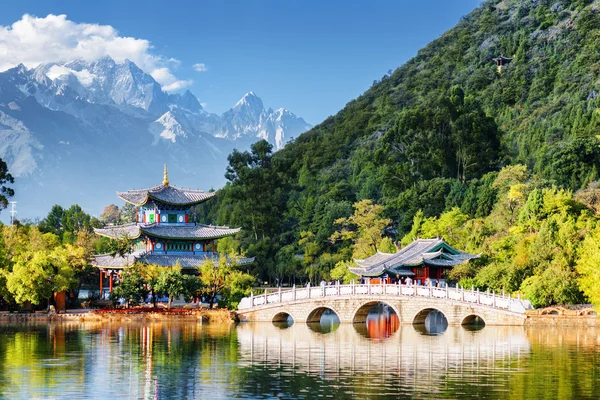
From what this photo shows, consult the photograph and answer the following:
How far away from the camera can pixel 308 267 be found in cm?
7556

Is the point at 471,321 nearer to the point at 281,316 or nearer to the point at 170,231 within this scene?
the point at 281,316

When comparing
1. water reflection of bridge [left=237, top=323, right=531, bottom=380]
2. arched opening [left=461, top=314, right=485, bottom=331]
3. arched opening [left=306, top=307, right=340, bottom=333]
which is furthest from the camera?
arched opening [left=306, top=307, right=340, bottom=333]

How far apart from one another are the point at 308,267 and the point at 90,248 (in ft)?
55.0

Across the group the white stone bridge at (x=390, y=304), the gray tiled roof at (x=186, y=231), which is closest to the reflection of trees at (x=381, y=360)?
the white stone bridge at (x=390, y=304)

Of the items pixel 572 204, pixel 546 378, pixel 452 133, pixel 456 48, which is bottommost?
pixel 546 378

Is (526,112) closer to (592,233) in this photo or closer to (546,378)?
(592,233)

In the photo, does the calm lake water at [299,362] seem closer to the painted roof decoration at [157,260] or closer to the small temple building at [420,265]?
the small temple building at [420,265]

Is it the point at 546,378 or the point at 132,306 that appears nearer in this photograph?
the point at 546,378

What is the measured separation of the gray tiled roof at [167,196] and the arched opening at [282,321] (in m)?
13.1

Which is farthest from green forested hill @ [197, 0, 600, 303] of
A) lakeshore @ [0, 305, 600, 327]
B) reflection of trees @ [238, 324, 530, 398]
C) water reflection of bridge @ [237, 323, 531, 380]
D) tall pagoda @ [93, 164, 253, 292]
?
lakeshore @ [0, 305, 600, 327]

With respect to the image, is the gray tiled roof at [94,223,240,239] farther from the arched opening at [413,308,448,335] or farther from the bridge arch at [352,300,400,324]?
the arched opening at [413,308,448,335]

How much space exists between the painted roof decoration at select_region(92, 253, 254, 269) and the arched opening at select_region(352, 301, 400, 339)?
9.16 m

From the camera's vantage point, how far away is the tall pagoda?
59.6 m

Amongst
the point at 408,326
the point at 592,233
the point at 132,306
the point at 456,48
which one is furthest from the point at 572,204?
the point at 456,48
